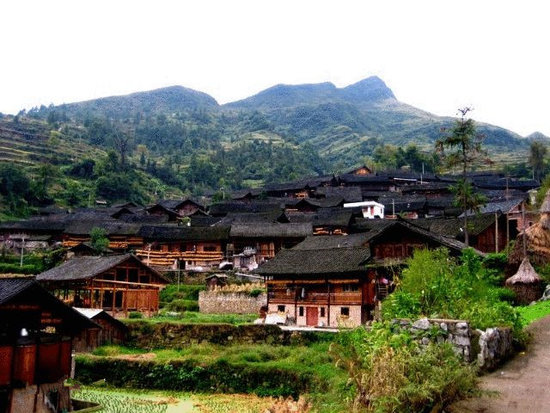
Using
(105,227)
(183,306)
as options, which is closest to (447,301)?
(183,306)

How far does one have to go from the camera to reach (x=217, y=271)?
164ft

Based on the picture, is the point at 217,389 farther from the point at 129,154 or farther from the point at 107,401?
the point at 129,154

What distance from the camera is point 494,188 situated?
282ft

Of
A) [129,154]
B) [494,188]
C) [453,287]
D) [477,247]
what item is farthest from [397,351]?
[129,154]

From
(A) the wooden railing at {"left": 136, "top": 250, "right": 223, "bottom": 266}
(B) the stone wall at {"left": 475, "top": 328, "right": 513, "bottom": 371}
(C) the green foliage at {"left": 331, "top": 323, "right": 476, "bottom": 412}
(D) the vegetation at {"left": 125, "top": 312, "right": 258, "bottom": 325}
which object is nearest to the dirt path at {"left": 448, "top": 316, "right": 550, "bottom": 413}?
(B) the stone wall at {"left": 475, "top": 328, "right": 513, "bottom": 371}

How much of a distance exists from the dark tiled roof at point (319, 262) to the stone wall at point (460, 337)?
19.6 meters

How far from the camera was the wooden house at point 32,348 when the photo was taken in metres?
16.6

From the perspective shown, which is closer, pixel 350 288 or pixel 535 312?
pixel 535 312

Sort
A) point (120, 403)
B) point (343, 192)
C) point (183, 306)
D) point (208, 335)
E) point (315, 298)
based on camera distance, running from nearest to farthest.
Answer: point (120, 403) → point (208, 335) → point (315, 298) → point (183, 306) → point (343, 192)

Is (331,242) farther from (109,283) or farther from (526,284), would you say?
(526,284)

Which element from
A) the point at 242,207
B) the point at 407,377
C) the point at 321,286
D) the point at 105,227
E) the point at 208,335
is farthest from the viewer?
the point at 242,207

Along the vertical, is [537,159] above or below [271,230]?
above

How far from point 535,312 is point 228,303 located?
2451 cm

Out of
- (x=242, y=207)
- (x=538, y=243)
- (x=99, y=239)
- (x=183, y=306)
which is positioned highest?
(x=242, y=207)
